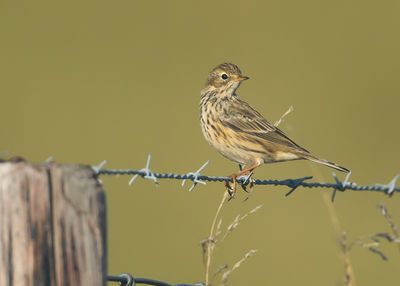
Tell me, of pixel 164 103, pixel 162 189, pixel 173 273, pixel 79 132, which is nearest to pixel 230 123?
pixel 173 273

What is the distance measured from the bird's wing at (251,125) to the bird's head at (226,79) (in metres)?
0.29

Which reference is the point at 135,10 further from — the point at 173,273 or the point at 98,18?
the point at 173,273

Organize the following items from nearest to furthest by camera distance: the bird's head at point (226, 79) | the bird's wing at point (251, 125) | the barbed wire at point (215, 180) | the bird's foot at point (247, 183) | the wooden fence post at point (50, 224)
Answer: the wooden fence post at point (50, 224) → the barbed wire at point (215, 180) → the bird's foot at point (247, 183) → the bird's wing at point (251, 125) → the bird's head at point (226, 79)

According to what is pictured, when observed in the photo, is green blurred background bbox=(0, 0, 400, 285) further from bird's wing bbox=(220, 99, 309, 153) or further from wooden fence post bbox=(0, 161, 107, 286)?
wooden fence post bbox=(0, 161, 107, 286)

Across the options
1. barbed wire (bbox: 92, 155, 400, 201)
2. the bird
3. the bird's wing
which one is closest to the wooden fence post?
barbed wire (bbox: 92, 155, 400, 201)

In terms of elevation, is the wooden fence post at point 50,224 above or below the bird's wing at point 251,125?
below

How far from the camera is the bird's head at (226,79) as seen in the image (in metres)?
9.83

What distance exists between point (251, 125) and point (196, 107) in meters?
8.11

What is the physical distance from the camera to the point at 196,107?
17422mm

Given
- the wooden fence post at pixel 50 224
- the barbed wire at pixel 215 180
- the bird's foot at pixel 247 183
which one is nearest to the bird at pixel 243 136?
the bird's foot at pixel 247 183

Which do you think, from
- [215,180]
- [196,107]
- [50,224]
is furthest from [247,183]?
[196,107]

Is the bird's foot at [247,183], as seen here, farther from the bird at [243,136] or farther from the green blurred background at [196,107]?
the green blurred background at [196,107]

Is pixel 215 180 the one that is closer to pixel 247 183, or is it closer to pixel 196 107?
pixel 247 183

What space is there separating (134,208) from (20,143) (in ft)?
9.26
